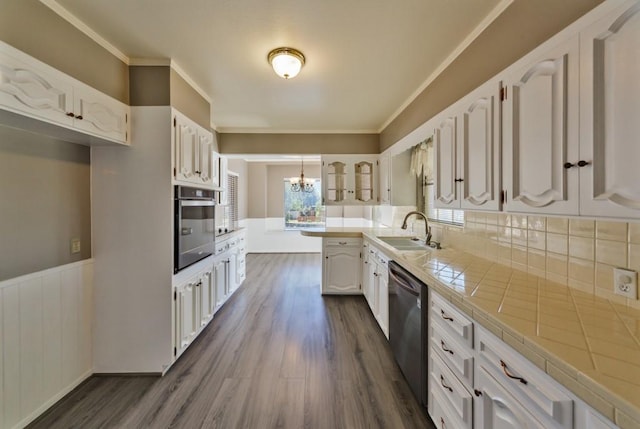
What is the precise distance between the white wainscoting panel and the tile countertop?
2509mm

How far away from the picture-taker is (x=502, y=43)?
1.58 m

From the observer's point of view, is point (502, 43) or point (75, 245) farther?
point (75, 245)

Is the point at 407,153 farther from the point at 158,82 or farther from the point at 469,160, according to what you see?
the point at 158,82

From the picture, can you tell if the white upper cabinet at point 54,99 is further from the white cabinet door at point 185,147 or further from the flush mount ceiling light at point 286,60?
the flush mount ceiling light at point 286,60

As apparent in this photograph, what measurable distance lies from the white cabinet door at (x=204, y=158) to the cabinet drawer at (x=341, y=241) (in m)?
1.78

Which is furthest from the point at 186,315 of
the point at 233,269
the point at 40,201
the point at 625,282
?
the point at 625,282

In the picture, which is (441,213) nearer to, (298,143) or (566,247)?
(566,247)

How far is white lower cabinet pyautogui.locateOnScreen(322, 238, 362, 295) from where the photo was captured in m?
3.81

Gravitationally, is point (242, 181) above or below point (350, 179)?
above

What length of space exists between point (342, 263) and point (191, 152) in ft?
8.04

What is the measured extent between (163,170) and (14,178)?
0.81 meters

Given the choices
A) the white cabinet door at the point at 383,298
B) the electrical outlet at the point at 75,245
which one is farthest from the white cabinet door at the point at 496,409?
the electrical outlet at the point at 75,245

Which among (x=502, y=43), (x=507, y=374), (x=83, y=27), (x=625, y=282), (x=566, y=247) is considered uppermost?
(x=83, y=27)

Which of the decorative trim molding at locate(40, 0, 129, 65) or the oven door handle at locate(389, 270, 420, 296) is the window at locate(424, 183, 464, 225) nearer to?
the oven door handle at locate(389, 270, 420, 296)
